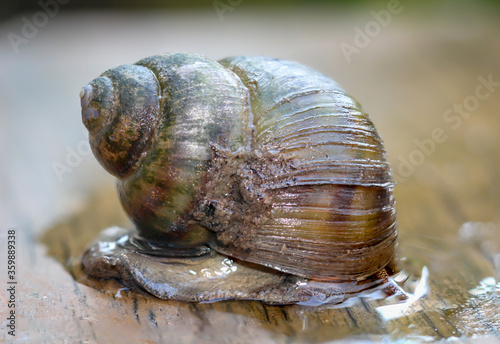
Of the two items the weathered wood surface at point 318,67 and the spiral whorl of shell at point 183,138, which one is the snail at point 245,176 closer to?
the spiral whorl of shell at point 183,138

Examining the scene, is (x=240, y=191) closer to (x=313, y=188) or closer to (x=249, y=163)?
(x=249, y=163)

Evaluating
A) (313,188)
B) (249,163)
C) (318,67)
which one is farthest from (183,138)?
(318,67)

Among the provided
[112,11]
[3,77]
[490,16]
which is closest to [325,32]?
[490,16]

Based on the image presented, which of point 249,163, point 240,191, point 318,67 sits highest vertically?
point 318,67

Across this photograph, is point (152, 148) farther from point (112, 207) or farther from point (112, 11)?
point (112, 11)

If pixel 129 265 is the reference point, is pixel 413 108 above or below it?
above

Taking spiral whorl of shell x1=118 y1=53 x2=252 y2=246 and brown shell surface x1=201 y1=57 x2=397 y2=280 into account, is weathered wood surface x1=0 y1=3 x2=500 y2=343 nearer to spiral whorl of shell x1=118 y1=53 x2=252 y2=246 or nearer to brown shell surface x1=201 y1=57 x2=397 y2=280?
brown shell surface x1=201 y1=57 x2=397 y2=280

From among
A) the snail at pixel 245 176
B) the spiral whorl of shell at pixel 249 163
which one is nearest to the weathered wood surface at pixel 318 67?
the snail at pixel 245 176
